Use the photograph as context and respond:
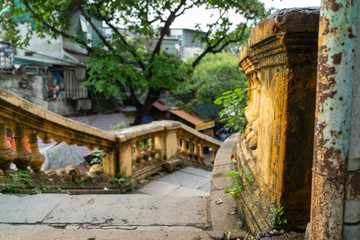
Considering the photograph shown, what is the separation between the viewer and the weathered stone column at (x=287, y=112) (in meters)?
1.17

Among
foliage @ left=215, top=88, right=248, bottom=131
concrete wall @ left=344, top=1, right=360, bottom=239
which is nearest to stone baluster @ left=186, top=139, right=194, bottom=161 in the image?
foliage @ left=215, top=88, right=248, bottom=131

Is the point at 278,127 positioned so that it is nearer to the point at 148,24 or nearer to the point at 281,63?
the point at 281,63

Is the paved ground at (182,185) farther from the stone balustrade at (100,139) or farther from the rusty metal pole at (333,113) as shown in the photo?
the rusty metal pole at (333,113)

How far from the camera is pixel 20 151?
2859 millimetres

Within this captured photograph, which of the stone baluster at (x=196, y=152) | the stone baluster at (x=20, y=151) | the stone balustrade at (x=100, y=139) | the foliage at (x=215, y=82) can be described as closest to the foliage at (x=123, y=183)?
the stone balustrade at (x=100, y=139)

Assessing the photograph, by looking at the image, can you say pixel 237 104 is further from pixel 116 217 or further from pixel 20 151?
pixel 20 151

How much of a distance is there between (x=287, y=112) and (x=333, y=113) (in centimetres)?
33

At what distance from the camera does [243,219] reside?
1808mm

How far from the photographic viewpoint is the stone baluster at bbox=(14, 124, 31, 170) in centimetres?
279

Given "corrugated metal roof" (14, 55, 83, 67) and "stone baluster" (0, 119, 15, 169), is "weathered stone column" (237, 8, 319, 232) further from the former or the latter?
"corrugated metal roof" (14, 55, 83, 67)

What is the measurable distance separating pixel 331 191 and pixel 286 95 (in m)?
0.46

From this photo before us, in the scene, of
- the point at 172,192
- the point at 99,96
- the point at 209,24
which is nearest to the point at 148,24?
the point at 209,24

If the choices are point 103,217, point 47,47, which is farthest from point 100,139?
point 47,47

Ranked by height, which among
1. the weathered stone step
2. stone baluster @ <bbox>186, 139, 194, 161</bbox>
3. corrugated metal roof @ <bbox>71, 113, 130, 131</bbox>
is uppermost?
the weathered stone step
